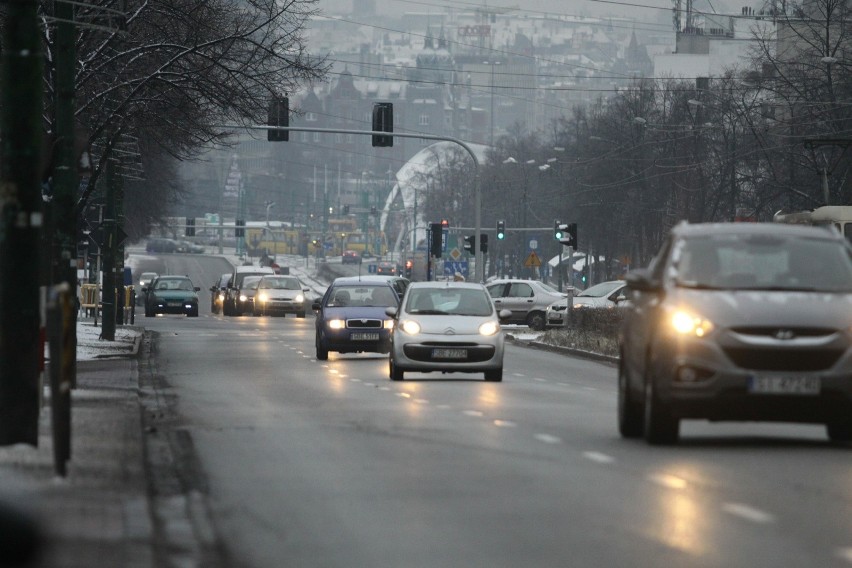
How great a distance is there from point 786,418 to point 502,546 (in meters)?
5.85

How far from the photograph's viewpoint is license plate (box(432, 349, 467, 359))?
28.2m

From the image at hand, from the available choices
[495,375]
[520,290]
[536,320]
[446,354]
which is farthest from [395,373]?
[520,290]

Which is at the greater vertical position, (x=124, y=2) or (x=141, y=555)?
(x=124, y=2)

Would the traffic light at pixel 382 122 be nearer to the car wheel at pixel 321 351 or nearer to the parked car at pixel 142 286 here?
the car wheel at pixel 321 351

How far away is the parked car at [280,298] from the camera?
7094cm

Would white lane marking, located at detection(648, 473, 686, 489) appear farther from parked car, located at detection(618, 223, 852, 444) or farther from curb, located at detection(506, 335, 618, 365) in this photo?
curb, located at detection(506, 335, 618, 365)

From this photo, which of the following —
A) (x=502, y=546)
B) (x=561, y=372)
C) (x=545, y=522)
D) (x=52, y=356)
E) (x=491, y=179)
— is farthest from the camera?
(x=491, y=179)

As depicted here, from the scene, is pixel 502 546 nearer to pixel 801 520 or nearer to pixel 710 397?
pixel 801 520

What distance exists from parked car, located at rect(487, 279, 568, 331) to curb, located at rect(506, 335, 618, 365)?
11167 millimetres

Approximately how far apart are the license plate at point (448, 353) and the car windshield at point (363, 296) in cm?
876

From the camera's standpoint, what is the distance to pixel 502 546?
9.90m

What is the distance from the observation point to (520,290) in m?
63.3

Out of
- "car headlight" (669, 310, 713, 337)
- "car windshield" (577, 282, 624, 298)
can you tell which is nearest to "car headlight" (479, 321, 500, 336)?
"car headlight" (669, 310, 713, 337)

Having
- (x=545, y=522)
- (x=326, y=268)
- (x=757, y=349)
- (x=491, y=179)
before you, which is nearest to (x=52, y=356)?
(x=545, y=522)
